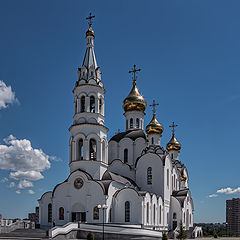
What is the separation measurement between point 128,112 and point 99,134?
990 centimetres

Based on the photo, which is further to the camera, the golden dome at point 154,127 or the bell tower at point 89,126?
the golden dome at point 154,127

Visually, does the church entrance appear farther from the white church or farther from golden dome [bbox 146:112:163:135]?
golden dome [bbox 146:112:163:135]

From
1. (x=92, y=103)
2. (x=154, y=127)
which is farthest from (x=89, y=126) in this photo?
(x=154, y=127)

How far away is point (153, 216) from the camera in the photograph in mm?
30469

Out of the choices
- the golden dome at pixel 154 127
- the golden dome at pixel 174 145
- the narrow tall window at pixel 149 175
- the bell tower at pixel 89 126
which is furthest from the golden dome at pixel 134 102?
the golden dome at pixel 174 145

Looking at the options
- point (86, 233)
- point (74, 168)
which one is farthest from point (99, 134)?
point (86, 233)

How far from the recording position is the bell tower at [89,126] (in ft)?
94.1

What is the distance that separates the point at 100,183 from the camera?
1080 inches

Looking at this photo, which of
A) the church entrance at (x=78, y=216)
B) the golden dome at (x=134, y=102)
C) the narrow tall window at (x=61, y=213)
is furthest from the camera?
the golden dome at (x=134, y=102)

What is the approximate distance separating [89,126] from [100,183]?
176 inches

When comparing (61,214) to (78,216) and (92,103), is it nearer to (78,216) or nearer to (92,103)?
(78,216)

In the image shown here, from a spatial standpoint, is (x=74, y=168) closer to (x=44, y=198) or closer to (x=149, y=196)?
(x=44, y=198)

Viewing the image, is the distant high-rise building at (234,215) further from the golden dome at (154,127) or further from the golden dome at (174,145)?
the golden dome at (154,127)

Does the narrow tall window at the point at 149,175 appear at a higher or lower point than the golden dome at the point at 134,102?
lower
